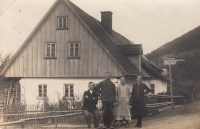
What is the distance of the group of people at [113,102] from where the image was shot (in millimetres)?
11023

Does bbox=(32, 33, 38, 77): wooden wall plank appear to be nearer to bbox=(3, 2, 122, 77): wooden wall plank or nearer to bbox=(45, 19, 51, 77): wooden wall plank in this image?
bbox=(3, 2, 122, 77): wooden wall plank

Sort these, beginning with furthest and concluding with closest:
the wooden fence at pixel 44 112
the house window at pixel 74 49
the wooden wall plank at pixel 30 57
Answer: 1. the wooden wall plank at pixel 30 57
2. the house window at pixel 74 49
3. the wooden fence at pixel 44 112

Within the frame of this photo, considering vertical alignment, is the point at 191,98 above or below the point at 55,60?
below

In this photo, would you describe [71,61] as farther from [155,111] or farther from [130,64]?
[155,111]

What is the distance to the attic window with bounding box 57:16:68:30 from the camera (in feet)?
60.7

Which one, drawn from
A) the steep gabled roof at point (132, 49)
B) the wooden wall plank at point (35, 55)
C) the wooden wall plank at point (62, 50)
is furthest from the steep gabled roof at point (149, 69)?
the wooden wall plank at point (35, 55)

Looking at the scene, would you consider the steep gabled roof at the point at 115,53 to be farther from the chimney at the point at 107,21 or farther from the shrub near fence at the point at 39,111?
the shrub near fence at the point at 39,111

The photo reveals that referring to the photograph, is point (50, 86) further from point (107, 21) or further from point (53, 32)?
point (107, 21)

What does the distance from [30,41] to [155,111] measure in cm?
907

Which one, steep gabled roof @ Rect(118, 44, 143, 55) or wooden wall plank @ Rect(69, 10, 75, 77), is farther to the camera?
steep gabled roof @ Rect(118, 44, 143, 55)

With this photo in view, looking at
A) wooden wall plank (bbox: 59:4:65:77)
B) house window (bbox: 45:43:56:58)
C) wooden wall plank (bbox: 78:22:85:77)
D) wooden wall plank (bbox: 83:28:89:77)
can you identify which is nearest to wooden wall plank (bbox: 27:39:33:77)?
house window (bbox: 45:43:56:58)

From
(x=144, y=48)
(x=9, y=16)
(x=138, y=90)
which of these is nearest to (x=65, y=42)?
(x=9, y=16)

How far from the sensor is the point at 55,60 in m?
18.6

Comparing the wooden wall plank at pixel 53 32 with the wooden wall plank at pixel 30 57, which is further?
the wooden wall plank at pixel 30 57
